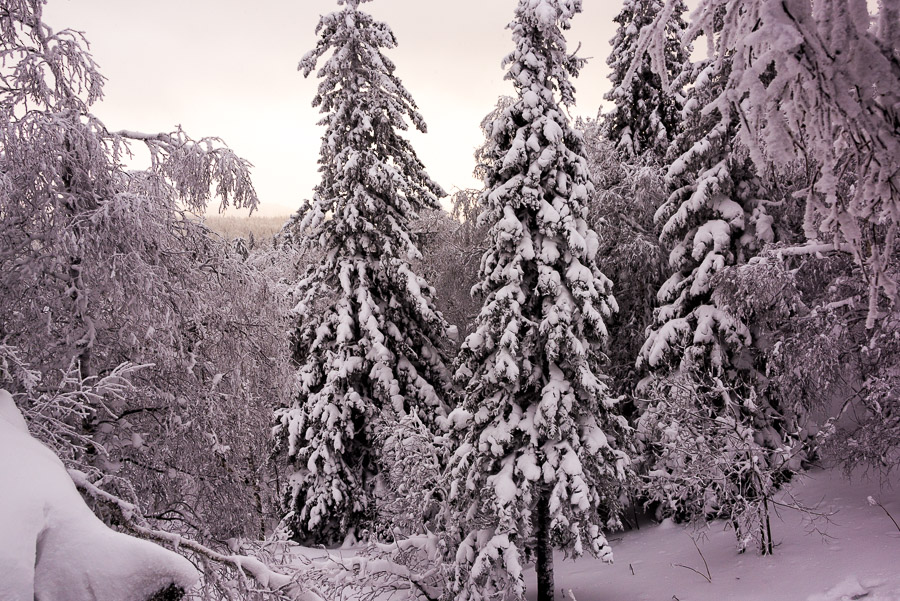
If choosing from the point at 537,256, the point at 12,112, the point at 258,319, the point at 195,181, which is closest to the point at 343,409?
the point at 537,256

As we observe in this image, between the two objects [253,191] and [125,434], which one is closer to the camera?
[125,434]

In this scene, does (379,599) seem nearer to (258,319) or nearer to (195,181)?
(258,319)

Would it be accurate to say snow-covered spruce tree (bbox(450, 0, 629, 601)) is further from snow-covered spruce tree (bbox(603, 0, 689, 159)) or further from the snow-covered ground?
snow-covered spruce tree (bbox(603, 0, 689, 159))

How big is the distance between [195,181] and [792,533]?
1402 cm

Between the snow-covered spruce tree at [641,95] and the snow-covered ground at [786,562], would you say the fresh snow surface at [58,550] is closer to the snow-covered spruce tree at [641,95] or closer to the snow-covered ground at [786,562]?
the snow-covered ground at [786,562]

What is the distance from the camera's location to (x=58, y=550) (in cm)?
287

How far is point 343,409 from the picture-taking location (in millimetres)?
14836

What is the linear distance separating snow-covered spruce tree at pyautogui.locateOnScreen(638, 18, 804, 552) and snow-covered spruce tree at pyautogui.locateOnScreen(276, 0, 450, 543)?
5526 mm

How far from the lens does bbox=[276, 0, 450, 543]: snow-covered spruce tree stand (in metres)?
14.8

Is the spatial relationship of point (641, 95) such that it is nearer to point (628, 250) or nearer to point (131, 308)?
point (628, 250)

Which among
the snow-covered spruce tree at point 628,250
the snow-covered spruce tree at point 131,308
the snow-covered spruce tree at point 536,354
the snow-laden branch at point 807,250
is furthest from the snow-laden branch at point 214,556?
the snow-covered spruce tree at point 628,250

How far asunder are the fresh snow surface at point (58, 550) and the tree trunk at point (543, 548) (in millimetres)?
9795

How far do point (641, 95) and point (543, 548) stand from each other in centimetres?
1386

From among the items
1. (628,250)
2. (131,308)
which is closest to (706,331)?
(628,250)
